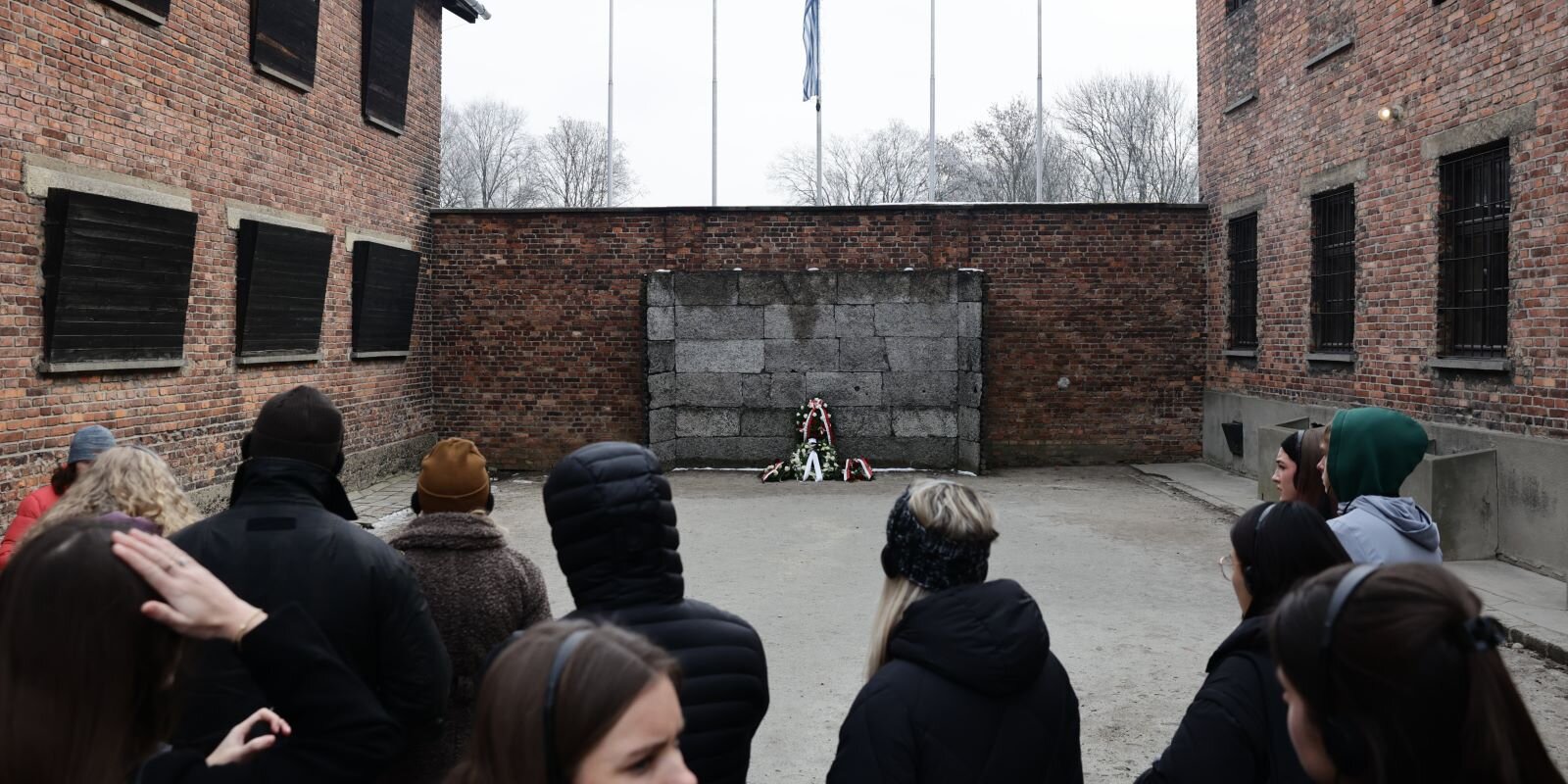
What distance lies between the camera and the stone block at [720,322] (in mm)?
15438

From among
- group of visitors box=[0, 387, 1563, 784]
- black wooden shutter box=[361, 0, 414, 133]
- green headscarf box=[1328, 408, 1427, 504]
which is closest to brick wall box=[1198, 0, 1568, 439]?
green headscarf box=[1328, 408, 1427, 504]

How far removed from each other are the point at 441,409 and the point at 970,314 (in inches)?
303

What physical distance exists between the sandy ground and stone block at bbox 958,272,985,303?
8.17 ft

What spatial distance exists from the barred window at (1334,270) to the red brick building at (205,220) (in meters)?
11.3

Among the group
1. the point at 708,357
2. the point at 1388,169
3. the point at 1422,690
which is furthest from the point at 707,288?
the point at 1422,690

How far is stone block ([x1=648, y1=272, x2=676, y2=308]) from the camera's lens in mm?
15406

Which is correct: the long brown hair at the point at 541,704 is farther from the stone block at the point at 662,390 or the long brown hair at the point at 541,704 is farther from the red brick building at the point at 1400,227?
the stone block at the point at 662,390

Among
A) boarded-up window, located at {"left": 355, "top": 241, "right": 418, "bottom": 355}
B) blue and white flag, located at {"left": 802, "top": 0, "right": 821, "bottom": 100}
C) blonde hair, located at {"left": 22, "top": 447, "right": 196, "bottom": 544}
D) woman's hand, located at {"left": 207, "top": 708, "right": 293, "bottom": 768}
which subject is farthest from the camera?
blue and white flag, located at {"left": 802, "top": 0, "right": 821, "bottom": 100}

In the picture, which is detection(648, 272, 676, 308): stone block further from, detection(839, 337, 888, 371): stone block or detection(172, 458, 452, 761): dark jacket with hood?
detection(172, 458, 452, 761): dark jacket with hood

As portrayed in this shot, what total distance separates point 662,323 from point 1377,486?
12276mm

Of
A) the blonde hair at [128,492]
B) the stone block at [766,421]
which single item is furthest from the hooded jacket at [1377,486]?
the stone block at [766,421]

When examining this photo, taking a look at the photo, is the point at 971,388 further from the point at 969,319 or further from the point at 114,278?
the point at 114,278

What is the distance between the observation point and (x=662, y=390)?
15461mm

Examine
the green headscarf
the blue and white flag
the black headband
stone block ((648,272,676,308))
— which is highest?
the blue and white flag
